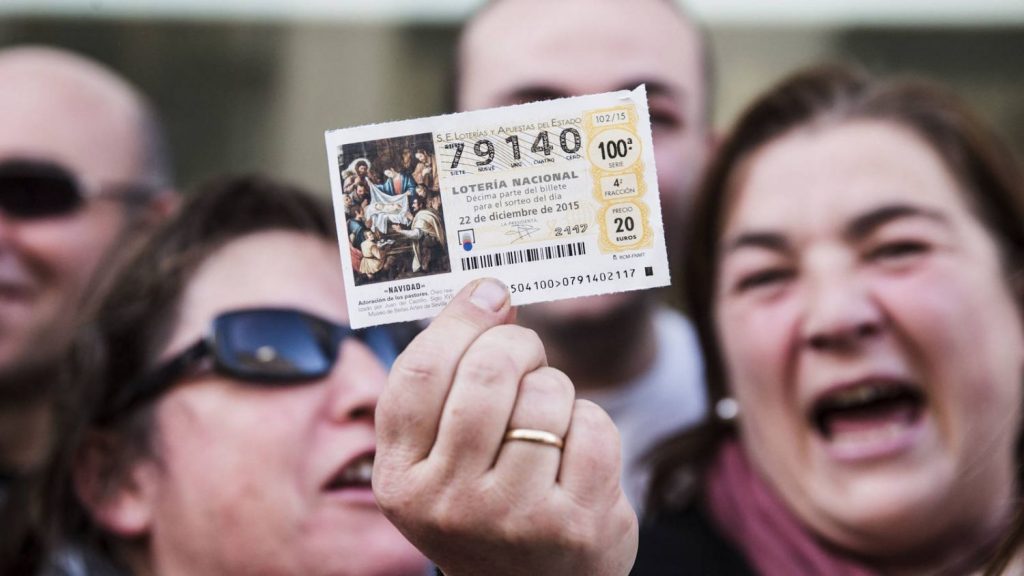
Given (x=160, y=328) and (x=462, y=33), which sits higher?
(x=462, y=33)

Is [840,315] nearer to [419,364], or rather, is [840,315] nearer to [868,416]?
[868,416]

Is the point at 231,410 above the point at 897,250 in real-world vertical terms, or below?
below

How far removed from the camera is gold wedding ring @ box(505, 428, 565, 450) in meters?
1.47

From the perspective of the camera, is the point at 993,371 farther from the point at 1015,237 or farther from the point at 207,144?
the point at 207,144

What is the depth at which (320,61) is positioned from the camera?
6.72 m

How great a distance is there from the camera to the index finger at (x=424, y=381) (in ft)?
4.80

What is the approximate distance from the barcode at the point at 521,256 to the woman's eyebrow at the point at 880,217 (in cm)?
119

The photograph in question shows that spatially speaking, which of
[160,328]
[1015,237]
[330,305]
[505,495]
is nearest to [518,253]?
[505,495]

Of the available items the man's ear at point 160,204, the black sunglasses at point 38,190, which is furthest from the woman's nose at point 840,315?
the black sunglasses at point 38,190

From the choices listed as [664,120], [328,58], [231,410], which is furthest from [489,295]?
[328,58]

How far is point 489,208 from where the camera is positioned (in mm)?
1621

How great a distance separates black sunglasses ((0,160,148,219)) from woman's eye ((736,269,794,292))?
2.37 meters

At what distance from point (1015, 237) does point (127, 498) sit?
Result: 8.35 ft

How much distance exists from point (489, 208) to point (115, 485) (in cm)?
160
